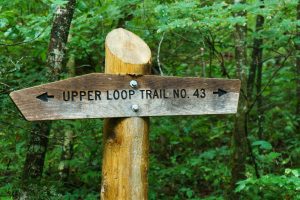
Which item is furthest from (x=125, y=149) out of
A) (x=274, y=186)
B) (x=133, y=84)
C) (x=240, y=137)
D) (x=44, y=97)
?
(x=240, y=137)

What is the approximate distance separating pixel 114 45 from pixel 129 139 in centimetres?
61

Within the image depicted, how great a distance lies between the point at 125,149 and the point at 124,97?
32cm

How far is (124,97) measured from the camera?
254cm

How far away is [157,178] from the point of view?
227 inches

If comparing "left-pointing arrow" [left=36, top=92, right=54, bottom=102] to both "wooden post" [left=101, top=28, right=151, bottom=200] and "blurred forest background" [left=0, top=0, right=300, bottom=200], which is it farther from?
"blurred forest background" [left=0, top=0, right=300, bottom=200]

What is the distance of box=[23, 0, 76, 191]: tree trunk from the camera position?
11.0 ft

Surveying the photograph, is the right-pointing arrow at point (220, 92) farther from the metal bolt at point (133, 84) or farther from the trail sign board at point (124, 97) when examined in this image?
the metal bolt at point (133, 84)

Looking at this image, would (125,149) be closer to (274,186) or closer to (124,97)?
(124,97)

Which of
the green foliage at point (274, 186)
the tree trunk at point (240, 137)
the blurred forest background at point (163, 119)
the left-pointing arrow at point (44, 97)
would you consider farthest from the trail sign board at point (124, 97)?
the tree trunk at point (240, 137)

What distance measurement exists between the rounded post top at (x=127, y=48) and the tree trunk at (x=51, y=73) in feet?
2.51

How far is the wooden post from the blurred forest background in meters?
0.56

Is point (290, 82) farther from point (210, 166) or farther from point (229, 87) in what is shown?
point (229, 87)

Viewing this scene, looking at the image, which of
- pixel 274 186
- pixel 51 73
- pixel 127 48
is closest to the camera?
pixel 127 48

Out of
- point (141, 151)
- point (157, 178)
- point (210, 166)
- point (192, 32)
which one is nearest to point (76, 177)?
point (157, 178)
